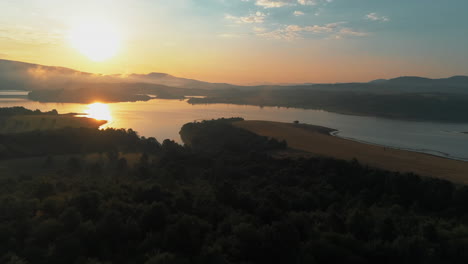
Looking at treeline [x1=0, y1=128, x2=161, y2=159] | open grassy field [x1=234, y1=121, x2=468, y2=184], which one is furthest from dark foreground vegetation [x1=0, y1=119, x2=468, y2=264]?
treeline [x1=0, y1=128, x2=161, y2=159]

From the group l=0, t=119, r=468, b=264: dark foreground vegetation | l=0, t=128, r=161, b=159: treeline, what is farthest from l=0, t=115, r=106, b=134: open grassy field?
l=0, t=119, r=468, b=264: dark foreground vegetation

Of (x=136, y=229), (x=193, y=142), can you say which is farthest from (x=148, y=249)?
(x=193, y=142)

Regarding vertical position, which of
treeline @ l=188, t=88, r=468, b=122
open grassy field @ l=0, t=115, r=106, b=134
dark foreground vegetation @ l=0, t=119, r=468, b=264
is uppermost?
treeline @ l=188, t=88, r=468, b=122

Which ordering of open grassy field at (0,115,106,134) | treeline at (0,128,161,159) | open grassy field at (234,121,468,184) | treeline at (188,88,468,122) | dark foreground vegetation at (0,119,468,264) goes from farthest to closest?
1. treeline at (188,88,468,122)
2. open grassy field at (0,115,106,134)
3. treeline at (0,128,161,159)
4. open grassy field at (234,121,468,184)
5. dark foreground vegetation at (0,119,468,264)

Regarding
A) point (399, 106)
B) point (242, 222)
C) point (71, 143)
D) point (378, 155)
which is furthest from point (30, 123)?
point (399, 106)

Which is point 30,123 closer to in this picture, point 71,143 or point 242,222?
point 71,143

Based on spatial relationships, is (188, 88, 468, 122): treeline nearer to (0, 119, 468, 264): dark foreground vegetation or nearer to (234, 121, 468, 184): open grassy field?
(234, 121, 468, 184): open grassy field

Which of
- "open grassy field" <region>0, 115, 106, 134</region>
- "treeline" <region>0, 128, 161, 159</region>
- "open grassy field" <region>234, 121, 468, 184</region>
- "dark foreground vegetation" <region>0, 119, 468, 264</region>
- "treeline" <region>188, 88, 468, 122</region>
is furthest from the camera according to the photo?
"treeline" <region>188, 88, 468, 122</region>

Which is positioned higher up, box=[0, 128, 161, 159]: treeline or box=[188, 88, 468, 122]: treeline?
box=[188, 88, 468, 122]: treeline

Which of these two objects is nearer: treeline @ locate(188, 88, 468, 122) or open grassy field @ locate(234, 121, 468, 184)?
open grassy field @ locate(234, 121, 468, 184)
